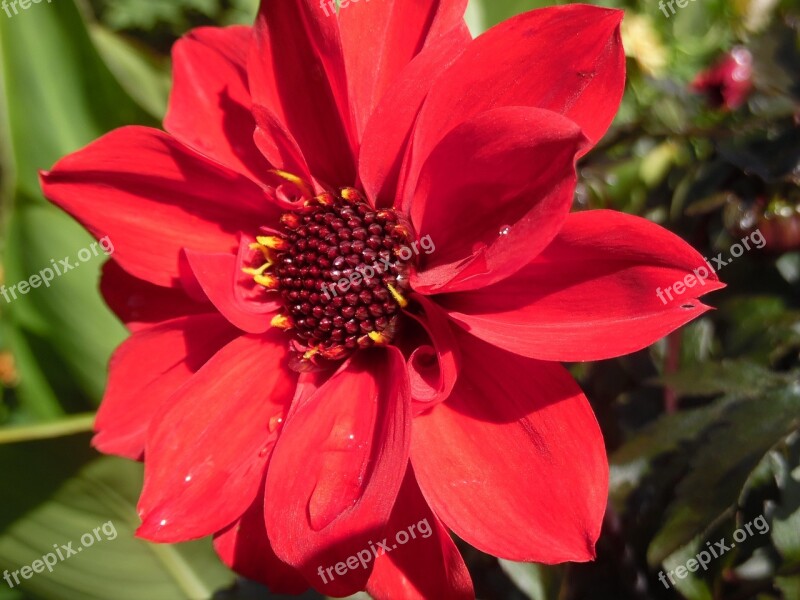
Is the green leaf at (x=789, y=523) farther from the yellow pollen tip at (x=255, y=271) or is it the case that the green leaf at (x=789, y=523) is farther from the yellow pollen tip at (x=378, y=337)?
the yellow pollen tip at (x=255, y=271)

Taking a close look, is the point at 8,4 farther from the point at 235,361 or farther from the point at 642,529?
the point at 642,529

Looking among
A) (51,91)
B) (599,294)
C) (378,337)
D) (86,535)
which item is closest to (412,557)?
(378,337)

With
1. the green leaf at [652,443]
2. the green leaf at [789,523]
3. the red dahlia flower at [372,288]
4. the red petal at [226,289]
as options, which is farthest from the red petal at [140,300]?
the green leaf at [789,523]

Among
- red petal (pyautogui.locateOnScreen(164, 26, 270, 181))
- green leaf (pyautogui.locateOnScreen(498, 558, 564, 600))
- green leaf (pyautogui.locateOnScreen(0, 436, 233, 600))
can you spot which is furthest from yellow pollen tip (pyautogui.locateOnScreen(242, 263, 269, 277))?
green leaf (pyautogui.locateOnScreen(498, 558, 564, 600))

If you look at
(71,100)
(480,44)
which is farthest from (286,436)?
(71,100)

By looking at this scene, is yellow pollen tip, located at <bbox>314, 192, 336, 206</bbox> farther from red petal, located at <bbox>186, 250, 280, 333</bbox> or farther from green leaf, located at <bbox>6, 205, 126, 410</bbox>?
green leaf, located at <bbox>6, 205, 126, 410</bbox>

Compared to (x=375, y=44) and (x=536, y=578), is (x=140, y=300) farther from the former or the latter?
(x=536, y=578)
